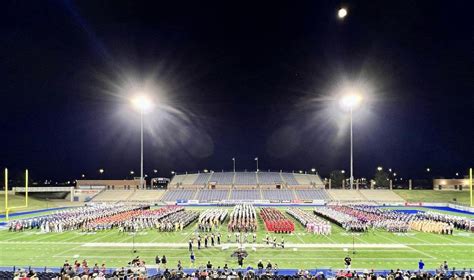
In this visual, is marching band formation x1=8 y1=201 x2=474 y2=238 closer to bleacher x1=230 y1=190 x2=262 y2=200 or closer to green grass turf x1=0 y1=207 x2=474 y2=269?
green grass turf x1=0 y1=207 x2=474 y2=269

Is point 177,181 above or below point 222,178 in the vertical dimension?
below

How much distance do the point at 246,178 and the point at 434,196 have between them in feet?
96.2

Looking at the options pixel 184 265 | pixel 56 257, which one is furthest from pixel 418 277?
pixel 56 257

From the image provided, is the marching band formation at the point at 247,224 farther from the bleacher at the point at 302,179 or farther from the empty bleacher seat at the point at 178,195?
the bleacher at the point at 302,179

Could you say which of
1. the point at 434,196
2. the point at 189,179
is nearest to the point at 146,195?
the point at 189,179

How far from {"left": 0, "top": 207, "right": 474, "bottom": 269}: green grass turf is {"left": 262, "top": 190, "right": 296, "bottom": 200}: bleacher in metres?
29.5

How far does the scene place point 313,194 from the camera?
190 ft

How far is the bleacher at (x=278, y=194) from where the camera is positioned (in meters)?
56.8

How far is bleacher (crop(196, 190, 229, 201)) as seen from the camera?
5748 centimetres

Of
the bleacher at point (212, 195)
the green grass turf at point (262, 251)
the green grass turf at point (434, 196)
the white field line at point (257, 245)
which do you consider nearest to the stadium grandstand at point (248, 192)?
the bleacher at point (212, 195)

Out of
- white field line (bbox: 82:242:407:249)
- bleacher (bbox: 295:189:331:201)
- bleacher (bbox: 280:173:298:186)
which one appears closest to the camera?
white field line (bbox: 82:242:407:249)

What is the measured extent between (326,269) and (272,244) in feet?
20.7

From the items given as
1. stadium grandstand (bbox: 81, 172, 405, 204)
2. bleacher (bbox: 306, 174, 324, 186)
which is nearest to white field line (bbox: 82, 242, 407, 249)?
stadium grandstand (bbox: 81, 172, 405, 204)

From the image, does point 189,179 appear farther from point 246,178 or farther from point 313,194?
point 313,194
